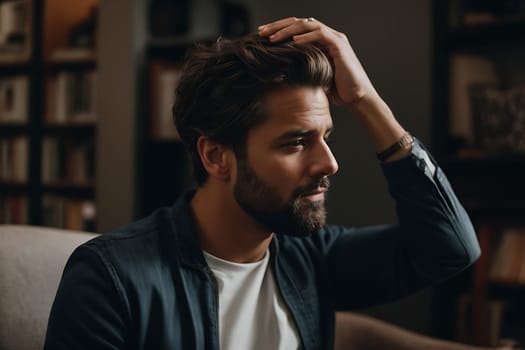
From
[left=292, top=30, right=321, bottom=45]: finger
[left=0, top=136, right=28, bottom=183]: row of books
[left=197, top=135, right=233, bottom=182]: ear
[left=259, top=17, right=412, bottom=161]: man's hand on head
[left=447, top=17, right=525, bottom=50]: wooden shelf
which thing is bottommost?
[left=0, top=136, right=28, bottom=183]: row of books

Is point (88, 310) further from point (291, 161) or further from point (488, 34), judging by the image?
point (488, 34)

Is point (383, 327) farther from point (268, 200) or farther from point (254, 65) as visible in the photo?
point (254, 65)

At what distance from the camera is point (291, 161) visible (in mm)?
1365

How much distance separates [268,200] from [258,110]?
179 millimetres

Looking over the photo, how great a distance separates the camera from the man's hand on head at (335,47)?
54.4 inches

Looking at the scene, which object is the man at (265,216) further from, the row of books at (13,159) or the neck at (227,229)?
the row of books at (13,159)

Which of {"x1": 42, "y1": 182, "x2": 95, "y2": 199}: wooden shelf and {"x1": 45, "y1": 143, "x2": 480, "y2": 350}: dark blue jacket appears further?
{"x1": 42, "y1": 182, "x2": 95, "y2": 199}: wooden shelf

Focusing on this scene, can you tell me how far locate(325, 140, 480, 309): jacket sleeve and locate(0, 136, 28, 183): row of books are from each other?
2.96m

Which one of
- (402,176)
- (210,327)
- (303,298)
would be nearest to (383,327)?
(303,298)

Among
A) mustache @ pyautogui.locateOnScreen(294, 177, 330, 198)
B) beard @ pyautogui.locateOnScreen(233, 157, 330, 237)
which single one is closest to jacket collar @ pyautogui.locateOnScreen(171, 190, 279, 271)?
beard @ pyautogui.locateOnScreen(233, 157, 330, 237)

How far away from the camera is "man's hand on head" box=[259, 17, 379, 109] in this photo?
1382mm

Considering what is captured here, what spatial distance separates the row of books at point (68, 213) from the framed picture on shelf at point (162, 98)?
0.67 meters

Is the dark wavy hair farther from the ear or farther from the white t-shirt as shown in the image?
the white t-shirt

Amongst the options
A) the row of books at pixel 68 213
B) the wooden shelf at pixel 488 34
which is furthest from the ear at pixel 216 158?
the row of books at pixel 68 213
